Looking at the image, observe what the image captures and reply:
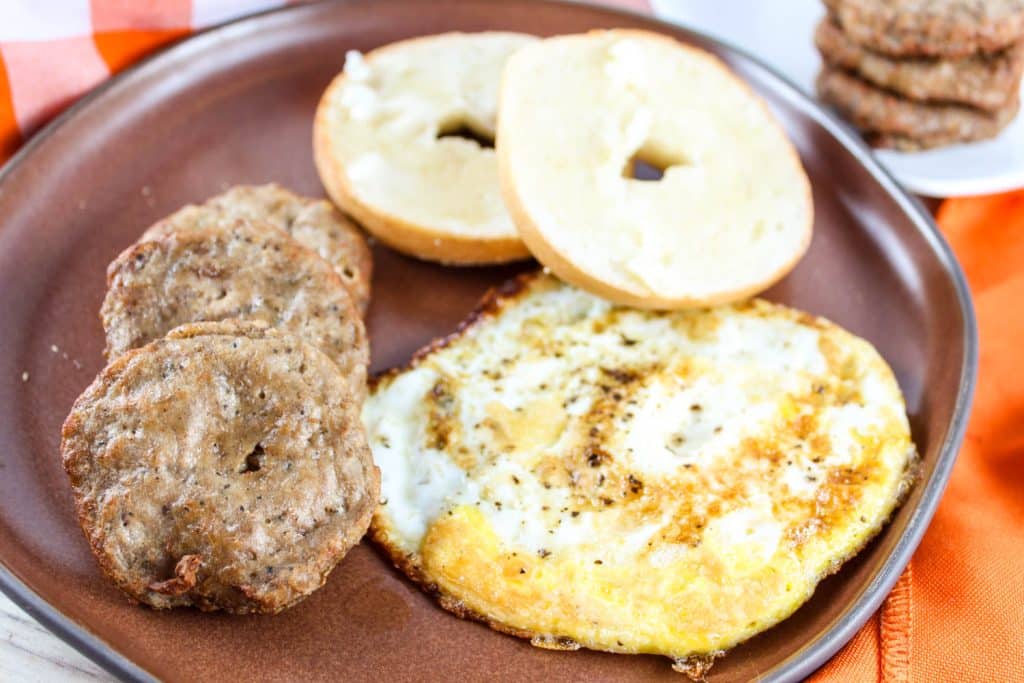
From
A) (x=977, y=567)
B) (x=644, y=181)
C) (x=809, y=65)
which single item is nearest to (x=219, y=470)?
(x=644, y=181)

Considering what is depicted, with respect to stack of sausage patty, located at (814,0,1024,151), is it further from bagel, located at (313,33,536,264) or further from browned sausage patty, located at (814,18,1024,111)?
bagel, located at (313,33,536,264)

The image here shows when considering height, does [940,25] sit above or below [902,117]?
above

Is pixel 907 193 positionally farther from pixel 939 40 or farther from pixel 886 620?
pixel 886 620

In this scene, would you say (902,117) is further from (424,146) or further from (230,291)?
(230,291)

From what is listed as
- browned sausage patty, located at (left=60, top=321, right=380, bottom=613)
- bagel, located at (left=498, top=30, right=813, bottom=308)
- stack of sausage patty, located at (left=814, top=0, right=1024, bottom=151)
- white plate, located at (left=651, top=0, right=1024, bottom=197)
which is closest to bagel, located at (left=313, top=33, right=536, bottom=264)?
bagel, located at (left=498, top=30, right=813, bottom=308)

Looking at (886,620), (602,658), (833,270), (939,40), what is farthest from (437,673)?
(939,40)

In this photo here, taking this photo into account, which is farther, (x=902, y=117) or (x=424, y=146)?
(x=902, y=117)
